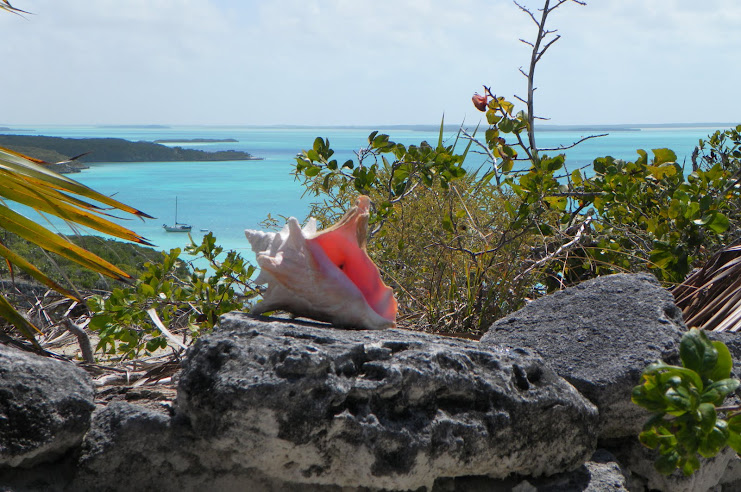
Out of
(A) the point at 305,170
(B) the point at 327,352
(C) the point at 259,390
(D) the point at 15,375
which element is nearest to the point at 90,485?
(D) the point at 15,375

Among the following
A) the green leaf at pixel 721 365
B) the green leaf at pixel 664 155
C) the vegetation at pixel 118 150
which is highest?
the green leaf at pixel 664 155

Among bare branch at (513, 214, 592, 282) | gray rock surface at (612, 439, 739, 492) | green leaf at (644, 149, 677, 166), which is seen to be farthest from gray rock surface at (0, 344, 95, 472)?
green leaf at (644, 149, 677, 166)

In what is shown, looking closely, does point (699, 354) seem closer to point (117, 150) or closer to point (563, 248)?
point (563, 248)

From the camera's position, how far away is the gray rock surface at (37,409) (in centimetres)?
146

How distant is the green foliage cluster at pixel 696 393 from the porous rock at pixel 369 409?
399mm

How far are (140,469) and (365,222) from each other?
916 mm

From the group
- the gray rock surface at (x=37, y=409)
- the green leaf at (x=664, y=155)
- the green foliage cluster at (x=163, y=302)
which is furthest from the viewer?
the green leaf at (x=664, y=155)

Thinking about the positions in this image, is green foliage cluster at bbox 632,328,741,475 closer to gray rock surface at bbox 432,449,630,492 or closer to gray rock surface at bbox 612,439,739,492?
gray rock surface at bbox 432,449,630,492

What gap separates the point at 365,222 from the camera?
82.0 inches

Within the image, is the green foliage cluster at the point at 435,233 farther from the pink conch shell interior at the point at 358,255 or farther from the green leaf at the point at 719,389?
the green leaf at the point at 719,389

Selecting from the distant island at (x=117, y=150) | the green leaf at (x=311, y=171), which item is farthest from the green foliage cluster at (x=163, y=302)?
the distant island at (x=117, y=150)

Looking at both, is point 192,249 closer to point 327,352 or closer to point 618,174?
point 327,352

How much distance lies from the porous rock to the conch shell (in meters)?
0.24

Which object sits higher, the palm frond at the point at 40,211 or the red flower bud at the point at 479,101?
the red flower bud at the point at 479,101
